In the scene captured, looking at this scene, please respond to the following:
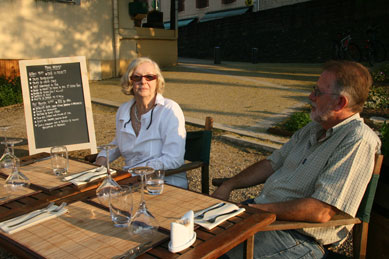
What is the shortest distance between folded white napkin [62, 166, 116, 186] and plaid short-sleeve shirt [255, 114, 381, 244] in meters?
1.07

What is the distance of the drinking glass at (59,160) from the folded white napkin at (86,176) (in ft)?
0.41

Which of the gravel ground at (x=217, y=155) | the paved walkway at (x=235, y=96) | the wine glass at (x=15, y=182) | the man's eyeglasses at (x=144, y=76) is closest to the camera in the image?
the wine glass at (x=15, y=182)

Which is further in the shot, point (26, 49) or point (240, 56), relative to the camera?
point (240, 56)

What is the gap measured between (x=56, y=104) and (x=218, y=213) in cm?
257

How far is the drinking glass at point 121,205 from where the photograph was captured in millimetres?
1595

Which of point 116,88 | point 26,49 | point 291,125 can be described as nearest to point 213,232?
point 291,125

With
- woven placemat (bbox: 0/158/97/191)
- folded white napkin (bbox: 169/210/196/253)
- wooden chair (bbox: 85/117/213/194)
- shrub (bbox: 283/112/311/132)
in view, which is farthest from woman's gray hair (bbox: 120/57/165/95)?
shrub (bbox: 283/112/311/132)

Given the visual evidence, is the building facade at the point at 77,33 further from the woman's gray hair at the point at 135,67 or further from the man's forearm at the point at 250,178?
the man's forearm at the point at 250,178

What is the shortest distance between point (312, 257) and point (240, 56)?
77.0ft

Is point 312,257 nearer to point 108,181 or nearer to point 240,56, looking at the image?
point 108,181

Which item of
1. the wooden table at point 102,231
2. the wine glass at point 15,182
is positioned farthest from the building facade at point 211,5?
the wooden table at point 102,231

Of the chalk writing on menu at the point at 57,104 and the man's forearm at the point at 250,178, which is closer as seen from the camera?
the man's forearm at the point at 250,178

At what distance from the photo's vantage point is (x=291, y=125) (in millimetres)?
6133

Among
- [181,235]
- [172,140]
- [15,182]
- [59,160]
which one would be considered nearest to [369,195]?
[181,235]
